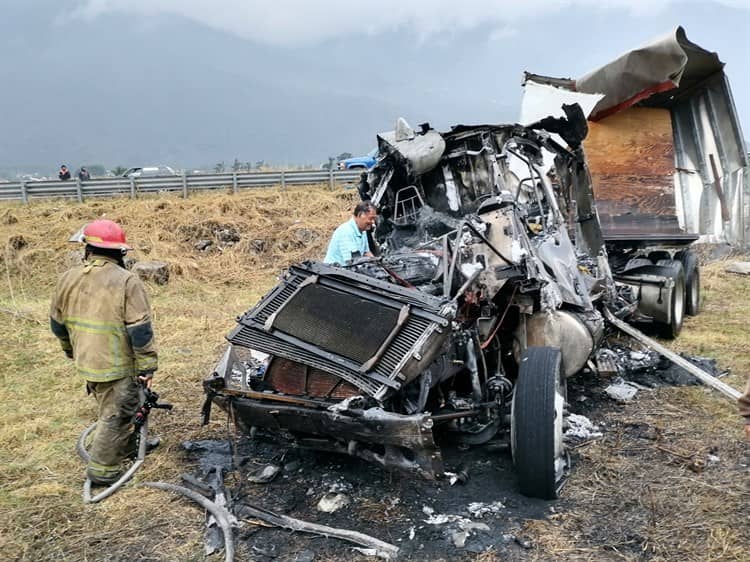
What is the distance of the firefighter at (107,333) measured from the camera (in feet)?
12.5

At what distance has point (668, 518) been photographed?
3.20 m

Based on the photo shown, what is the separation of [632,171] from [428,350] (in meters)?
6.63

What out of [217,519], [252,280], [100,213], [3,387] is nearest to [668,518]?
[217,519]

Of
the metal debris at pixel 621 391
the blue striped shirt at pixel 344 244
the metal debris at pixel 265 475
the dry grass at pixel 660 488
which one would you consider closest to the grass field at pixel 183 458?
the dry grass at pixel 660 488

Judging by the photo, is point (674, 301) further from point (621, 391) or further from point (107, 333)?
point (107, 333)

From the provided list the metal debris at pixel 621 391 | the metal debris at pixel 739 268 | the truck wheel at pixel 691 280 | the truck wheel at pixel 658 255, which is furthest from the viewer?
the metal debris at pixel 739 268

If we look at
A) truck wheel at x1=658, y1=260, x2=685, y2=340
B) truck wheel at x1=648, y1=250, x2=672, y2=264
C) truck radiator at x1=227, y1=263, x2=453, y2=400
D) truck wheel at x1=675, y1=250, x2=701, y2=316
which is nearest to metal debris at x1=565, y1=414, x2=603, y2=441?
truck radiator at x1=227, y1=263, x2=453, y2=400

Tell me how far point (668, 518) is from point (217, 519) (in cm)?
243

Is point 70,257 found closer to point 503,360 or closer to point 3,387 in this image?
point 3,387

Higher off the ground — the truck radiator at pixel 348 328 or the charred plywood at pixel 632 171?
the charred plywood at pixel 632 171

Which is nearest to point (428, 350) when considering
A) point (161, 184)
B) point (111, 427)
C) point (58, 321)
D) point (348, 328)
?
point (348, 328)

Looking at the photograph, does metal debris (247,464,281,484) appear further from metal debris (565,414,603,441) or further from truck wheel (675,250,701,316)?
truck wheel (675,250,701,316)

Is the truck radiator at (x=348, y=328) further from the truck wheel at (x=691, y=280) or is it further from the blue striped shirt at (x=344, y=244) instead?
the truck wheel at (x=691, y=280)

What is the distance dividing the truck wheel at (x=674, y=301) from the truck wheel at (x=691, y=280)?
1.61ft
